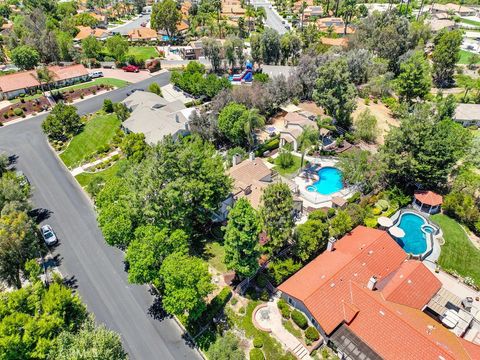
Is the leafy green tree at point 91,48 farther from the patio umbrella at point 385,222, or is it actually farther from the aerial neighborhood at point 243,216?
the patio umbrella at point 385,222

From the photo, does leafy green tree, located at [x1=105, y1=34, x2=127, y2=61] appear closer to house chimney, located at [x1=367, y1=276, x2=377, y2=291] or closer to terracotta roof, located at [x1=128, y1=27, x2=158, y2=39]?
terracotta roof, located at [x1=128, y1=27, x2=158, y2=39]

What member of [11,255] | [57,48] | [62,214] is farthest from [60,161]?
[57,48]

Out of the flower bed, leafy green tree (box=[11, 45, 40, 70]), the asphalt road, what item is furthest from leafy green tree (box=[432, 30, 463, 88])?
leafy green tree (box=[11, 45, 40, 70])

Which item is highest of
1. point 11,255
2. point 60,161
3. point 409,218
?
point 11,255

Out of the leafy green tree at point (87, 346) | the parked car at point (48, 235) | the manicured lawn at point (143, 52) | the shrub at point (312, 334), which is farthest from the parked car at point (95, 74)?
the shrub at point (312, 334)

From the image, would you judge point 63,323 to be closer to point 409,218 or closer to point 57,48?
point 409,218

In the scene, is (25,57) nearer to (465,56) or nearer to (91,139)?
(91,139)
